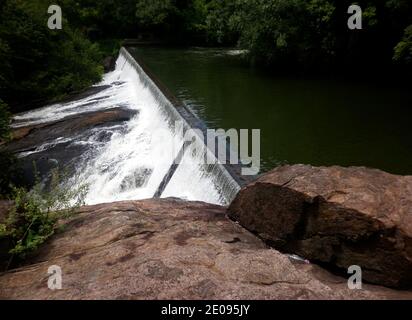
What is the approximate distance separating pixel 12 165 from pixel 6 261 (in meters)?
4.99

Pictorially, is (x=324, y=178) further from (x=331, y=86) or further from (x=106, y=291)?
(x=331, y=86)

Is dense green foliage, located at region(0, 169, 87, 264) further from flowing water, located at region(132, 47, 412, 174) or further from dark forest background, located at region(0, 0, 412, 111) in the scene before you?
dark forest background, located at region(0, 0, 412, 111)

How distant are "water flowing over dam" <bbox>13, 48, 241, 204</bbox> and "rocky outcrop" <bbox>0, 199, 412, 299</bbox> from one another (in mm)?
1729

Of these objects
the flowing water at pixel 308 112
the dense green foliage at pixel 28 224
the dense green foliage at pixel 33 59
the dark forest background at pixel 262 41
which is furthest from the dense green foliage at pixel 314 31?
the dense green foliage at pixel 28 224

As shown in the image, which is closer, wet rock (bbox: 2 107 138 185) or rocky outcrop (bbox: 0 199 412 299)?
rocky outcrop (bbox: 0 199 412 299)

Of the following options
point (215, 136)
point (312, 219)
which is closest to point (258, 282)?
point (312, 219)

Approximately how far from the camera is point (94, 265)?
169 inches

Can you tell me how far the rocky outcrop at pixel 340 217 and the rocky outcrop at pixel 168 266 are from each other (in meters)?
0.19

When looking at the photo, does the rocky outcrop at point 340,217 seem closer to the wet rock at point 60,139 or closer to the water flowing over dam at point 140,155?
the water flowing over dam at point 140,155

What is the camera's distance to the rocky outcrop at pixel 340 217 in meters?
3.94

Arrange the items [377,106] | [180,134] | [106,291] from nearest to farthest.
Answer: [106,291]
[180,134]
[377,106]

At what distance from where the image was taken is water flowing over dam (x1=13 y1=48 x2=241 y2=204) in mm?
7918

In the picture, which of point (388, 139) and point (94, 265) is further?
point (388, 139)

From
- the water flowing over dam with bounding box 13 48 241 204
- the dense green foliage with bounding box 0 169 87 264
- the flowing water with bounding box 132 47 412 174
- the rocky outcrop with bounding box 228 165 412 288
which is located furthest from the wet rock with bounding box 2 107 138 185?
the rocky outcrop with bounding box 228 165 412 288
